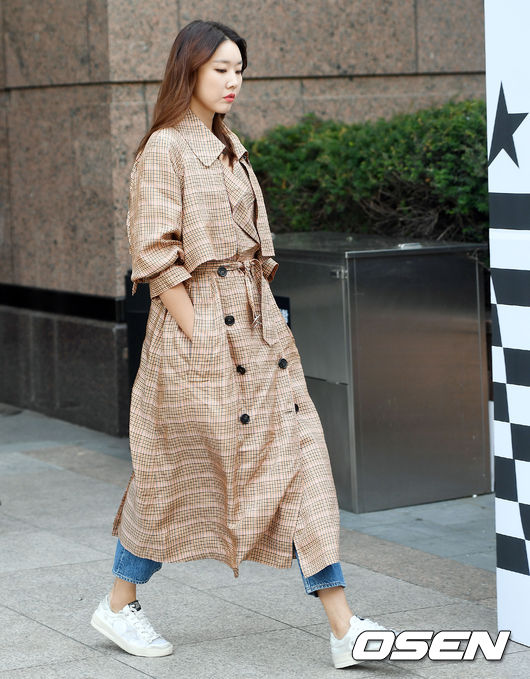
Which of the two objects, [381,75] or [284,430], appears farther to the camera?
[381,75]

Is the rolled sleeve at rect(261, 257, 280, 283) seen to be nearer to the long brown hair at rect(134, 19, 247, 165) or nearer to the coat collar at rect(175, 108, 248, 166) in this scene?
the coat collar at rect(175, 108, 248, 166)

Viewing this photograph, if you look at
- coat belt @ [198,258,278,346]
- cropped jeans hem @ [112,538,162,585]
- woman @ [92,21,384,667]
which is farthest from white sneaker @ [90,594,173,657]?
coat belt @ [198,258,278,346]

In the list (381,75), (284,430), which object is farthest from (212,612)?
(381,75)

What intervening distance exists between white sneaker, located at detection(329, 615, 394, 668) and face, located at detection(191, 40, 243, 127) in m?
1.68

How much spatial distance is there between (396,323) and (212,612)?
198cm

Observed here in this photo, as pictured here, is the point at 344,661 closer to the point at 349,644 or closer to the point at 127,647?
the point at 349,644

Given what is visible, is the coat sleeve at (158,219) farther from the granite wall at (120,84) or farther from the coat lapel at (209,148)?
the granite wall at (120,84)

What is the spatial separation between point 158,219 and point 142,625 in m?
1.35

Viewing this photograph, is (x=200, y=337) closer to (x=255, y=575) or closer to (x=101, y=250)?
(x=255, y=575)

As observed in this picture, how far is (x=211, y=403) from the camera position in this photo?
3.96 meters

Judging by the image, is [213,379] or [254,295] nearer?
[213,379]

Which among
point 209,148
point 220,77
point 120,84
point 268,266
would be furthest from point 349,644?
point 120,84

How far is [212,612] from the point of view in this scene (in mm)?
4602

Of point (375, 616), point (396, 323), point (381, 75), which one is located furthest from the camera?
point (381, 75)
